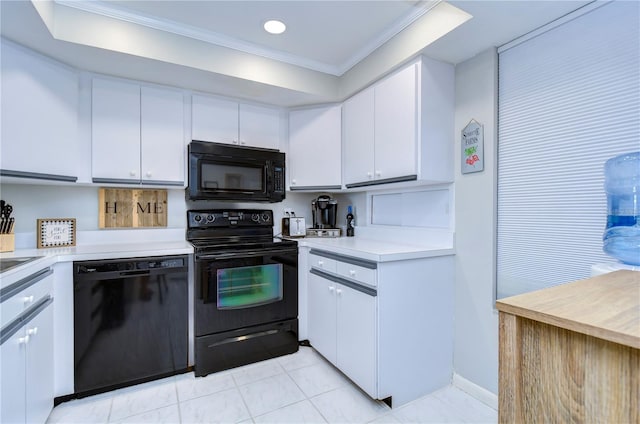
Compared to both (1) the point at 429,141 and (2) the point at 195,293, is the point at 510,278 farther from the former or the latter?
(2) the point at 195,293

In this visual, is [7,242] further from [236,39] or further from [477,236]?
[477,236]

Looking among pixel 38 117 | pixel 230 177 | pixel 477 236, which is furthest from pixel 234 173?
pixel 477 236

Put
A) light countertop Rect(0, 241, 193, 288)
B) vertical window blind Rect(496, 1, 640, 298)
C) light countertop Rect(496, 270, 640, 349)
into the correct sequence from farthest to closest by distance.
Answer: light countertop Rect(0, 241, 193, 288), vertical window blind Rect(496, 1, 640, 298), light countertop Rect(496, 270, 640, 349)

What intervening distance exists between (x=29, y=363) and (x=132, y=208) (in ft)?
4.17

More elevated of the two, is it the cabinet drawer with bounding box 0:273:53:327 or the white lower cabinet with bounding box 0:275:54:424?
the cabinet drawer with bounding box 0:273:53:327

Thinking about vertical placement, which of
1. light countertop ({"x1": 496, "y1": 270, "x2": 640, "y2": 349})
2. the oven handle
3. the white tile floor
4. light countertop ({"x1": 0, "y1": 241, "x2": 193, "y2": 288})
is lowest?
the white tile floor

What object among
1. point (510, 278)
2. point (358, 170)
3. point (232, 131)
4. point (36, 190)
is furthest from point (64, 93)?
point (510, 278)

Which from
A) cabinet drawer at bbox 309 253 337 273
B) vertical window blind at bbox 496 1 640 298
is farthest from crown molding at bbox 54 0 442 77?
cabinet drawer at bbox 309 253 337 273

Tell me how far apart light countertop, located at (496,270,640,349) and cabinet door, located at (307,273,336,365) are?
1547 millimetres

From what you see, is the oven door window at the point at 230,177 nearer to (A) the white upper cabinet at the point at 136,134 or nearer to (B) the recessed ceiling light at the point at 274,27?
(A) the white upper cabinet at the point at 136,134

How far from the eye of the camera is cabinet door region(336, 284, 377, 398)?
1.83m

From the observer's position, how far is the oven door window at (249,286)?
2.26 m

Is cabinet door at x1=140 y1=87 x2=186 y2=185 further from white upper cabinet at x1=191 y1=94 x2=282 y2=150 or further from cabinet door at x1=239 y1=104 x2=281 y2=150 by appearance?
cabinet door at x1=239 y1=104 x2=281 y2=150

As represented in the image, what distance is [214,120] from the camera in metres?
2.56
